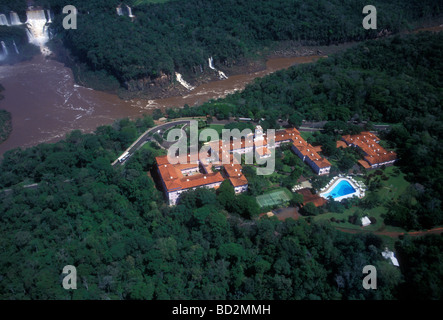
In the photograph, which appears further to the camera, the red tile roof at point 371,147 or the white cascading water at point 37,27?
the white cascading water at point 37,27

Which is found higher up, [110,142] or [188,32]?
[188,32]

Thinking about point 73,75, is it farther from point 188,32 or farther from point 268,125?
point 268,125

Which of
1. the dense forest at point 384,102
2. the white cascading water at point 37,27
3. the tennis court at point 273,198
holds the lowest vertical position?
the tennis court at point 273,198

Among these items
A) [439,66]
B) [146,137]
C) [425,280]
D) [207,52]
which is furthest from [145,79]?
[425,280]

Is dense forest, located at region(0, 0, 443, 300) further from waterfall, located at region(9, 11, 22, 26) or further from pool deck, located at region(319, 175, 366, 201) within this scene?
waterfall, located at region(9, 11, 22, 26)

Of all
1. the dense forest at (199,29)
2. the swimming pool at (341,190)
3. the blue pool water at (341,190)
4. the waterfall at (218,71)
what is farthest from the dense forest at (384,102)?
the dense forest at (199,29)

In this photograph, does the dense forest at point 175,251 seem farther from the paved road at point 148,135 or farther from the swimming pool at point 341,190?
the paved road at point 148,135

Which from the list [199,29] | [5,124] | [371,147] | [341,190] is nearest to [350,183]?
[341,190]
